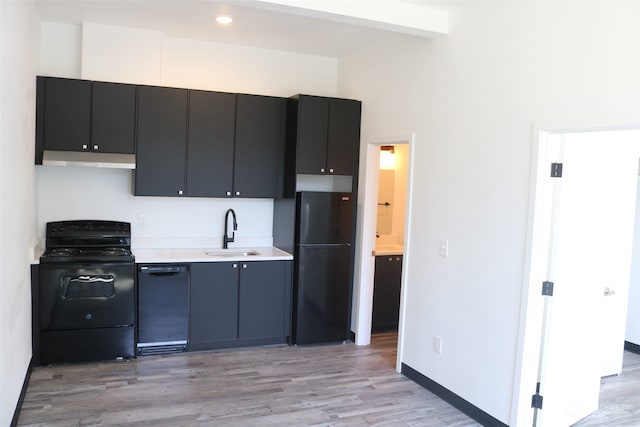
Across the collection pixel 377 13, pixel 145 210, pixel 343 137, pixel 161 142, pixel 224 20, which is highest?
pixel 224 20

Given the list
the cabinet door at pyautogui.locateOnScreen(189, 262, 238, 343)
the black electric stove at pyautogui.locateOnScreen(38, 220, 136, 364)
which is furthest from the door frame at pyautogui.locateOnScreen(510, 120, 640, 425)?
the black electric stove at pyautogui.locateOnScreen(38, 220, 136, 364)

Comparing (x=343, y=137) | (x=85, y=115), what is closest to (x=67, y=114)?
(x=85, y=115)

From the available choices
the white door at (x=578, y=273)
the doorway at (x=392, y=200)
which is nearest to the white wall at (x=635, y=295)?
the white door at (x=578, y=273)

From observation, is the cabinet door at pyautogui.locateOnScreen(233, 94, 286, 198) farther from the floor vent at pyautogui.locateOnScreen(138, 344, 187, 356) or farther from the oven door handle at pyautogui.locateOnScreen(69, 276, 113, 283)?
the floor vent at pyautogui.locateOnScreen(138, 344, 187, 356)

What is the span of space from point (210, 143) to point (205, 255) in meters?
1.05

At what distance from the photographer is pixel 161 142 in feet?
15.6

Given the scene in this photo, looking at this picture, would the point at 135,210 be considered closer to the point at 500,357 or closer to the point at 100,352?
the point at 100,352

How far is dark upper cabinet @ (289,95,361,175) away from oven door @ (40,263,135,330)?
1855 millimetres

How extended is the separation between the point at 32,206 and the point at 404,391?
3.30m

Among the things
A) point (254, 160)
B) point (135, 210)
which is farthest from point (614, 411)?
point (135, 210)

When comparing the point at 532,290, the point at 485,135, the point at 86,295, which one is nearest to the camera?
the point at 532,290

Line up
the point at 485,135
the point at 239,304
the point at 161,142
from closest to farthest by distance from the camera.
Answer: the point at 485,135, the point at 161,142, the point at 239,304

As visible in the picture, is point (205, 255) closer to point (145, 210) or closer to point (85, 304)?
point (145, 210)

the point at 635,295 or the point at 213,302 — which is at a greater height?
the point at 635,295
